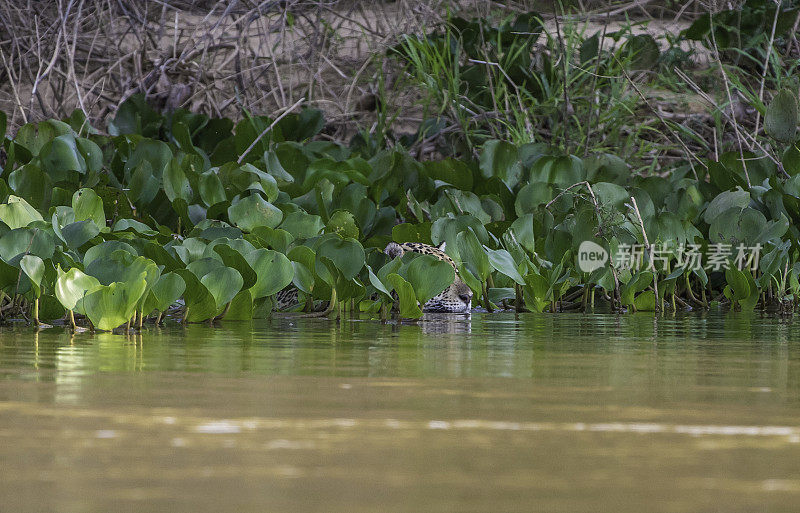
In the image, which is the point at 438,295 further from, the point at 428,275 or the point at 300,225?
the point at 428,275

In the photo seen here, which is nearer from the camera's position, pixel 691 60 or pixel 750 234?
pixel 750 234

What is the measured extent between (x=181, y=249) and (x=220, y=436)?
1.84 m

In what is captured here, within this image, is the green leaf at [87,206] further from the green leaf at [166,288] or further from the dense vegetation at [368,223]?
the green leaf at [166,288]

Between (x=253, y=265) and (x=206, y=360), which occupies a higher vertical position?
(x=253, y=265)

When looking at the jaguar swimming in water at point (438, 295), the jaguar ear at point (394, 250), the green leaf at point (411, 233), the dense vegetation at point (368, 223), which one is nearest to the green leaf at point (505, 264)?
the dense vegetation at point (368, 223)

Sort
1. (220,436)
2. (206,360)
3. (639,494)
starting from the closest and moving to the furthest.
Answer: (639,494), (220,436), (206,360)

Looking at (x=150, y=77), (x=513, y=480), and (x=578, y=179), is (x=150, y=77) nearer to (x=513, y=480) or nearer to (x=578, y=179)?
(x=578, y=179)

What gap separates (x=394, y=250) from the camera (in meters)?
3.24

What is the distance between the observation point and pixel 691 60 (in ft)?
19.9

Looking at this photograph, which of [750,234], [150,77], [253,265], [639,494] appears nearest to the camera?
[639,494]

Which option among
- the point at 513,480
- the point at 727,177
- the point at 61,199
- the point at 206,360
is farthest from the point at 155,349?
the point at 727,177

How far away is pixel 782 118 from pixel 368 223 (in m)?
1.61

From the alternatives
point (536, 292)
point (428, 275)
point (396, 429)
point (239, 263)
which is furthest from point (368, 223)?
point (396, 429)

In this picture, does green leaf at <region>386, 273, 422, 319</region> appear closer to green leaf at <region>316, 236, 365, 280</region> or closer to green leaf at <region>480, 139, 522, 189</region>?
green leaf at <region>316, 236, 365, 280</region>
